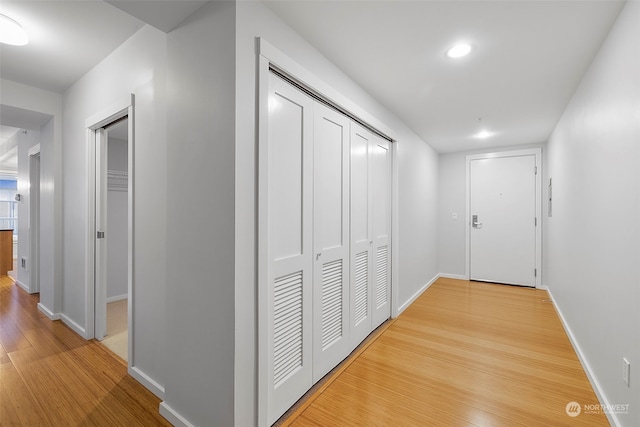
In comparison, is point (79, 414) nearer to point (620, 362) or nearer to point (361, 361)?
point (361, 361)

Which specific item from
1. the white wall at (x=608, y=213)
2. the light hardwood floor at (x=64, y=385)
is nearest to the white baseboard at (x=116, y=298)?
the light hardwood floor at (x=64, y=385)

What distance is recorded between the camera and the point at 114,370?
2188 millimetres

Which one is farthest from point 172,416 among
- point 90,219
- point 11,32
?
point 11,32

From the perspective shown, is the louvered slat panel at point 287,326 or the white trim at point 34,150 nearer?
the louvered slat panel at point 287,326

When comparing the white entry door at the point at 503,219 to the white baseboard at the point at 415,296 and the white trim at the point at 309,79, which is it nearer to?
the white baseboard at the point at 415,296

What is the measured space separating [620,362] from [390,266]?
1.91m

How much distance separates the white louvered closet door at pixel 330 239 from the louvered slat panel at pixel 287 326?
0.62 feet

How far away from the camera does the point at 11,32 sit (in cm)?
191

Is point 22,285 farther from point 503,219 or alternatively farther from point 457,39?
point 503,219

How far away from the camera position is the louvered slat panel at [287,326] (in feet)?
5.41

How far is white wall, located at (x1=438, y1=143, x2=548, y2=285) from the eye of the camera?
525 cm

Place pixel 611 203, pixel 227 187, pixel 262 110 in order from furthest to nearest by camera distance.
A: pixel 611 203
pixel 262 110
pixel 227 187

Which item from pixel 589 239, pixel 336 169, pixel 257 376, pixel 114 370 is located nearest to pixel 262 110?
pixel 336 169

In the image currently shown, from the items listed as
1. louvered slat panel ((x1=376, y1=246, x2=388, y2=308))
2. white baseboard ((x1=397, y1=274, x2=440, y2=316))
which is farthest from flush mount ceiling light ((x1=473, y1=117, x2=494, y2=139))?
white baseboard ((x1=397, y1=274, x2=440, y2=316))
